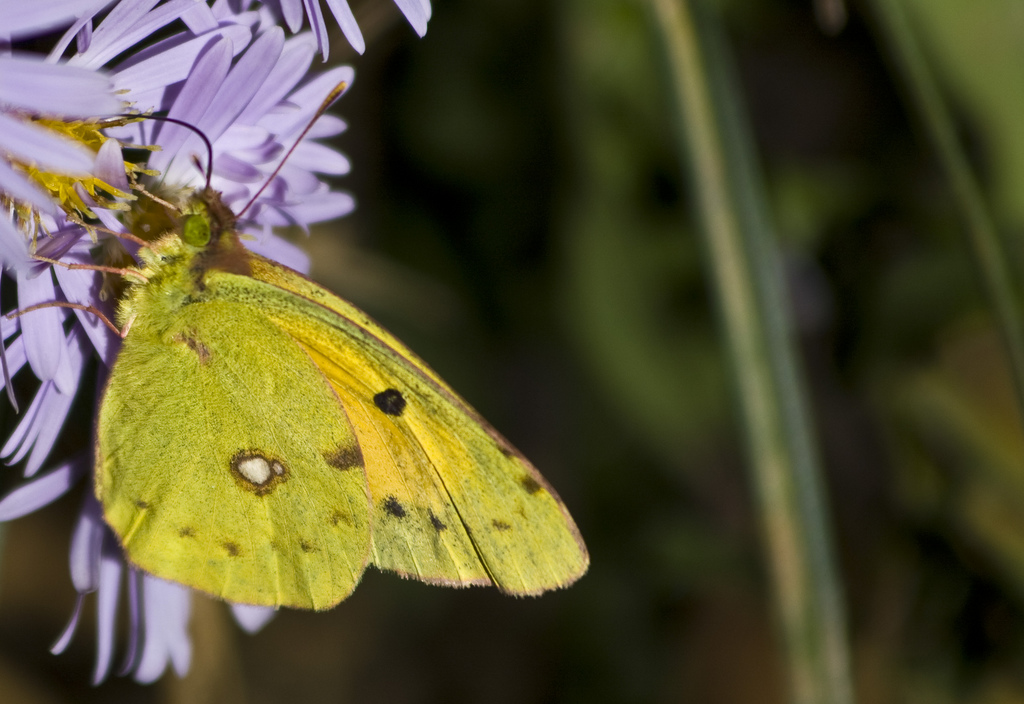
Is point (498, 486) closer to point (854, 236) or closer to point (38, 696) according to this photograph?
point (854, 236)

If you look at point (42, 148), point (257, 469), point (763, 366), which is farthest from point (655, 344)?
point (42, 148)

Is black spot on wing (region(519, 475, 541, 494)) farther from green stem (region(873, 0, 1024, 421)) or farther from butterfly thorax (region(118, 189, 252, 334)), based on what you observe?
green stem (region(873, 0, 1024, 421))

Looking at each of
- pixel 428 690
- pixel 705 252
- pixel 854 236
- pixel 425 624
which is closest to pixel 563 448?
pixel 425 624

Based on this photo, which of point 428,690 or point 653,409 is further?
point 428,690

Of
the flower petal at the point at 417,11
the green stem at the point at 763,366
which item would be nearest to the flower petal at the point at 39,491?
the flower petal at the point at 417,11

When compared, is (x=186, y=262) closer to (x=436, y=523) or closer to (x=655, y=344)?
(x=436, y=523)

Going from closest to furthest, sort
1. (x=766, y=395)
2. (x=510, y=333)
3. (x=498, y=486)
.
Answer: (x=498, y=486) < (x=766, y=395) < (x=510, y=333)
